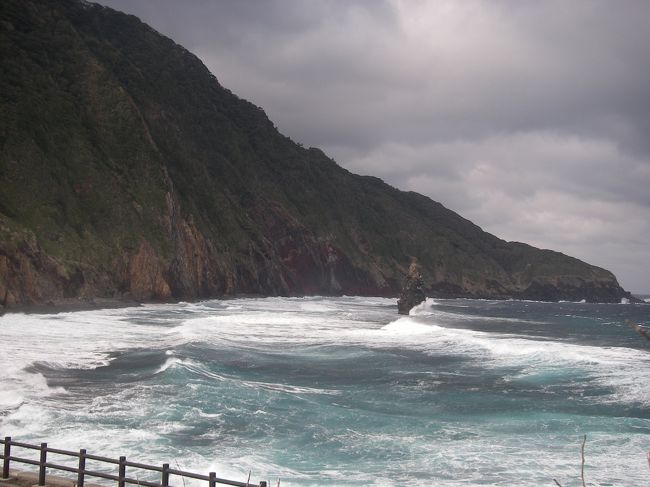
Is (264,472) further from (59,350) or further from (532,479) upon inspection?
(59,350)

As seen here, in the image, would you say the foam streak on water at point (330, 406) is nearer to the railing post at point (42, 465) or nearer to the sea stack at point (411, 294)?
the railing post at point (42, 465)

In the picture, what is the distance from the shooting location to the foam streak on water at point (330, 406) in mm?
13508

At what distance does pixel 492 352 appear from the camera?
33281mm

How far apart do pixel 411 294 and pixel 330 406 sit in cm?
4953

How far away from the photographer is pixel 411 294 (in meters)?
67.5

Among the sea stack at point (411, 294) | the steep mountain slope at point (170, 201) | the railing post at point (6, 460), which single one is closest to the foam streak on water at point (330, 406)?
the railing post at point (6, 460)

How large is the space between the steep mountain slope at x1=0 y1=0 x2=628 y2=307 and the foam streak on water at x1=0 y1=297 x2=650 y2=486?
64.3ft

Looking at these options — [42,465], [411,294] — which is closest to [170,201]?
[411,294]

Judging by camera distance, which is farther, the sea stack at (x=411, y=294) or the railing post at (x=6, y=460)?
the sea stack at (x=411, y=294)

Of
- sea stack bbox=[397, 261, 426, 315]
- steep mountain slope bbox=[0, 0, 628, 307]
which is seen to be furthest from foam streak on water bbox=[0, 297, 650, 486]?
sea stack bbox=[397, 261, 426, 315]

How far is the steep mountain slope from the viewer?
52219 millimetres

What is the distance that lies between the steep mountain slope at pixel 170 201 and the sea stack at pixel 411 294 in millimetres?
22101

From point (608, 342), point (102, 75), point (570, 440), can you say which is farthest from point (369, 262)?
point (570, 440)

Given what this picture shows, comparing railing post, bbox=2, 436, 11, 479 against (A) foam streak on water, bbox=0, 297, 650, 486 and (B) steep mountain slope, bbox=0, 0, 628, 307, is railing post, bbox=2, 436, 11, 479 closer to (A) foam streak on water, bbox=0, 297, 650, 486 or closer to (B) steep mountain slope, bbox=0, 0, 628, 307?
(A) foam streak on water, bbox=0, 297, 650, 486
